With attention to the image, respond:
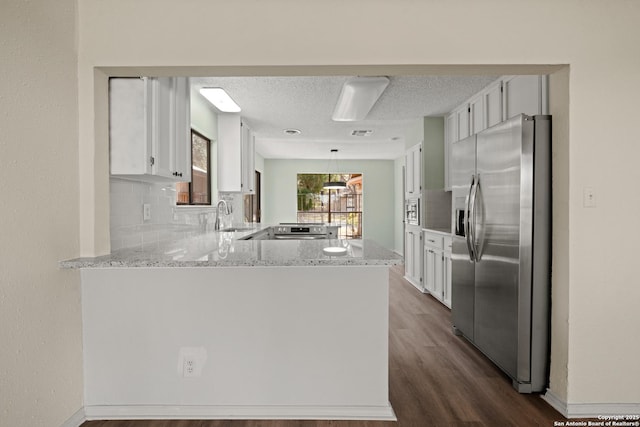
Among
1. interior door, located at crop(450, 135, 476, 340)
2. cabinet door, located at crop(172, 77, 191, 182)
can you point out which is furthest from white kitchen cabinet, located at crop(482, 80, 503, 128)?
cabinet door, located at crop(172, 77, 191, 182)

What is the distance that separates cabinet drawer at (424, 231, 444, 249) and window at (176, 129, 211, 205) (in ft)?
9.37

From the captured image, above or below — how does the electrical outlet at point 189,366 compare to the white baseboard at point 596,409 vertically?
above

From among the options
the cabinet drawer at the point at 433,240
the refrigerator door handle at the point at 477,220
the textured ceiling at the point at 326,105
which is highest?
the textured ceiling at the point at 326,105

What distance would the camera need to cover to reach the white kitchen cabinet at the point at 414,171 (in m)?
5.30

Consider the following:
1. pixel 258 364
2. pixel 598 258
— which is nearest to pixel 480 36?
pixel 598 258

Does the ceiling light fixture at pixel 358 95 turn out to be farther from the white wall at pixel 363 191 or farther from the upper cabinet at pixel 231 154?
the white wall at pixel 363 191

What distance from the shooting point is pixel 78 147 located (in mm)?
2031

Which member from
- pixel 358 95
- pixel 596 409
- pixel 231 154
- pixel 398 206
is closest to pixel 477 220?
pixel 596 409

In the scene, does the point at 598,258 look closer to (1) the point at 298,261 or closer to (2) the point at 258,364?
(1) the point at 298,261

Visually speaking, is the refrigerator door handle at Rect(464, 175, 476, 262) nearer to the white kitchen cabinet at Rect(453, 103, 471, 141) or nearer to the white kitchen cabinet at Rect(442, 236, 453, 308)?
the white kitchen cabinet at Rect(442, 236, 453, 308)

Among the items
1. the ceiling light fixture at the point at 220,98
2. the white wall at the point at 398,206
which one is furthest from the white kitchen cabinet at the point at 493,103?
the white wall at the point at 398,206

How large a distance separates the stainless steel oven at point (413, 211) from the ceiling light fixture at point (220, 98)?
285 centimetres

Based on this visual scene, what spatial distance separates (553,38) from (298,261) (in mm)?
1859

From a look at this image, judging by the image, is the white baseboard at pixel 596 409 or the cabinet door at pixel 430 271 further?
the cabinet door at pixel 430 271
